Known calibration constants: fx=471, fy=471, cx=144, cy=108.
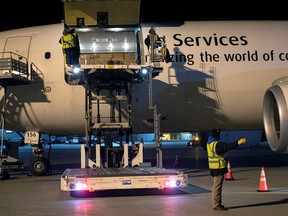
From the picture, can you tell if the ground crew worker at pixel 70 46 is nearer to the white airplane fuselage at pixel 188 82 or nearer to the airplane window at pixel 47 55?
the white airplane fuselage at pixel 188 82

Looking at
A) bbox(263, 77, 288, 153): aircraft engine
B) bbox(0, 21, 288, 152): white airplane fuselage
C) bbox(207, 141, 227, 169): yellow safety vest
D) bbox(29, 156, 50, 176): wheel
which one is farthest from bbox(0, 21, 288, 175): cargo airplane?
bbox(207, 141, 227, 169): yellow safety vest

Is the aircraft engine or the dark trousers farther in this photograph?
the dark trousers

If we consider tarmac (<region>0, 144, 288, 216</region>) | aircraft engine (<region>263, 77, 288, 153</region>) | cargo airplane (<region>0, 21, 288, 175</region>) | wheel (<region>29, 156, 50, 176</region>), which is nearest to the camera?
tarmac (<region>0, 144, 288, 216</region>)

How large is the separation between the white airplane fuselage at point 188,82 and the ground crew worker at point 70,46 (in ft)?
4.91

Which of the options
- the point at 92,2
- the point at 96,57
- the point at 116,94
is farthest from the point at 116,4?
the point at 116,94

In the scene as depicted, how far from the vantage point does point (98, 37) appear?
15859 millimetres

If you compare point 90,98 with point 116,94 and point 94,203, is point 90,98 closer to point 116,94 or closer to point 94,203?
point 116,94

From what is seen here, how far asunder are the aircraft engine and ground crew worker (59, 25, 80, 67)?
648 centimetres

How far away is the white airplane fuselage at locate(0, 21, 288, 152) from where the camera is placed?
53.9 ft

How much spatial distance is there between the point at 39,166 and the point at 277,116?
9267 millimetres

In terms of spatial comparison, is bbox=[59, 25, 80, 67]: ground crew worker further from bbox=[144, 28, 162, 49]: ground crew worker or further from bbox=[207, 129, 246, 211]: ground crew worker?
bbox=[207, 129, 246, 211]: ground crew worker

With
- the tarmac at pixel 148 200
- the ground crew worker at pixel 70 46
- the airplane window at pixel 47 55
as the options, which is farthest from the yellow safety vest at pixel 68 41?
the tarmac at pixel 148 200

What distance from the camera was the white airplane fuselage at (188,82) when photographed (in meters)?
16.4

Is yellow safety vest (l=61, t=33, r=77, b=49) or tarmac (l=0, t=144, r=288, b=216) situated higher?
yellow safety vest (l=61, t=33, r=77, b=49)
